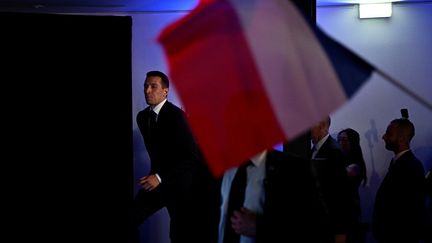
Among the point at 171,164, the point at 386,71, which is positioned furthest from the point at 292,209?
the point at 386,71

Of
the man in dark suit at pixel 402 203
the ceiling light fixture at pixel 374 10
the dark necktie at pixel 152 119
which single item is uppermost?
the ceiling light fixture at pixel 374 10

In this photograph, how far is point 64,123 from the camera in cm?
352

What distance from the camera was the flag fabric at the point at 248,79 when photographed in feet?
5.93

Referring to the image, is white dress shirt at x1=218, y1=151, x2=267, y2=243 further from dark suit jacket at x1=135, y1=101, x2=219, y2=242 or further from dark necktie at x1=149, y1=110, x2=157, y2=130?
dark necktie at x1=149, y1=110, x2=157, y2=130

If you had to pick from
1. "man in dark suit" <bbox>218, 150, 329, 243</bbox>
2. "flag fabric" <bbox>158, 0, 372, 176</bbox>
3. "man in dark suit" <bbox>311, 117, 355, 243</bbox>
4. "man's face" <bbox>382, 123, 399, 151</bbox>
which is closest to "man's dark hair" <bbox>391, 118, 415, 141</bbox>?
"man's face" <bbox>382, 123, 399, 151</bbox>

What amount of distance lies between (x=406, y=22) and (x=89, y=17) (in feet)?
11.9

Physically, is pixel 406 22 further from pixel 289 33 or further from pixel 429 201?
pixel 289 33

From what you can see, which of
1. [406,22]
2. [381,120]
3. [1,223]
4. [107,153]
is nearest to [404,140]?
[381,120]

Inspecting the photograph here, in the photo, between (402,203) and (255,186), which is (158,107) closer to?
(402,203)

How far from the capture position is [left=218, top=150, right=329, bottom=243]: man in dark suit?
100 inches

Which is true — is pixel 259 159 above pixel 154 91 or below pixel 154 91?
below

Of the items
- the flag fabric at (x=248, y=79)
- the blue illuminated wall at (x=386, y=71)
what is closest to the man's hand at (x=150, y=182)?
the blue illuminated wall at (x=386, y=71)

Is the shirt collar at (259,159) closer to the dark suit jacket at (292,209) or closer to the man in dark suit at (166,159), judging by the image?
the dark suit jacket at (292,209)

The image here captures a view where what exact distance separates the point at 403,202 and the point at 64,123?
2563 millimetres
